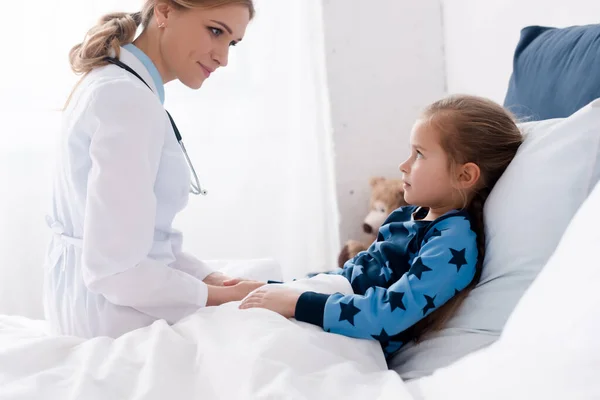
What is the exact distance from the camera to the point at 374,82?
242 cm

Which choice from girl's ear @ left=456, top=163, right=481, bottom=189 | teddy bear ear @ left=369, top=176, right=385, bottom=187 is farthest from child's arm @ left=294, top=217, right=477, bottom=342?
teddy bear ear @ left=369, top=176, right=385, bottom=187

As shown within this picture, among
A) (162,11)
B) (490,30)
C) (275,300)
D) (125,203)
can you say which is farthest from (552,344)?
(490,30)

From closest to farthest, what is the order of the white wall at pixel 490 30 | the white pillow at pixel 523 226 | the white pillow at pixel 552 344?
the white pillow at pixel 552 344, the white pillow at pixel 523 226, the white wall at pixel 490 30

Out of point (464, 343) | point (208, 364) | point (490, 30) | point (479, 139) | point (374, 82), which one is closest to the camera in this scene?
point (208, 364)

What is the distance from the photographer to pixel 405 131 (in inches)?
96.8

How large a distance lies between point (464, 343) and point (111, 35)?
90 cm

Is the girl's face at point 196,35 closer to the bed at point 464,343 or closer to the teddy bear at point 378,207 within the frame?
the bed at point 464,343

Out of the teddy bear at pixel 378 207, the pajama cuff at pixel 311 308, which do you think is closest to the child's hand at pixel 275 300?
the pajama cuff at pixel 311 308

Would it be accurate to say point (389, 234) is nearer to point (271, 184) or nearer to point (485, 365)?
point (485, 365)

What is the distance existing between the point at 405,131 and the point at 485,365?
1.91m

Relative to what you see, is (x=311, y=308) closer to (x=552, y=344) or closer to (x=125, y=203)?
(x=125, y=203)

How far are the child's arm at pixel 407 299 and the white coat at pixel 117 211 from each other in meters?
0.28

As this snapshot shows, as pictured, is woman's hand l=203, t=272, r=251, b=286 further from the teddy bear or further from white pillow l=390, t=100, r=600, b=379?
the teddy bear

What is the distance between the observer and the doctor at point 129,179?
1.07 meters
